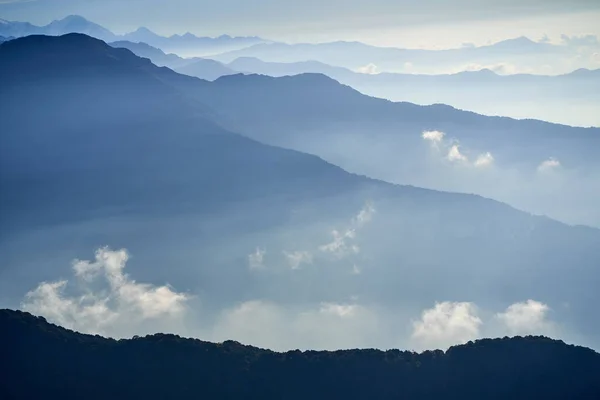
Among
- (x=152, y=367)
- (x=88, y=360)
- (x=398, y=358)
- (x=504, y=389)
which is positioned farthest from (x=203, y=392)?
(x=504, y=389)

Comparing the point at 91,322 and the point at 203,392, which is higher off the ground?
the point at 91,322

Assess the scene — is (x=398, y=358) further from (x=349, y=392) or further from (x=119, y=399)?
(x=119, y=399)

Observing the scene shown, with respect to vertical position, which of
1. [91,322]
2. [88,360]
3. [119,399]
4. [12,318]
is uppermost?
[91,322]

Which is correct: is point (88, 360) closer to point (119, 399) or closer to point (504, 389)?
point (119, 399)

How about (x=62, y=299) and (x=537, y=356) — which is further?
(x=62, y=299)

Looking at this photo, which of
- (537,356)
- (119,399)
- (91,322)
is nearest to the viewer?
(119,399)

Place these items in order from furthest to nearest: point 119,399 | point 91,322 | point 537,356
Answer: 1. point 91,322
2. point 537,356
3. point 119,399
